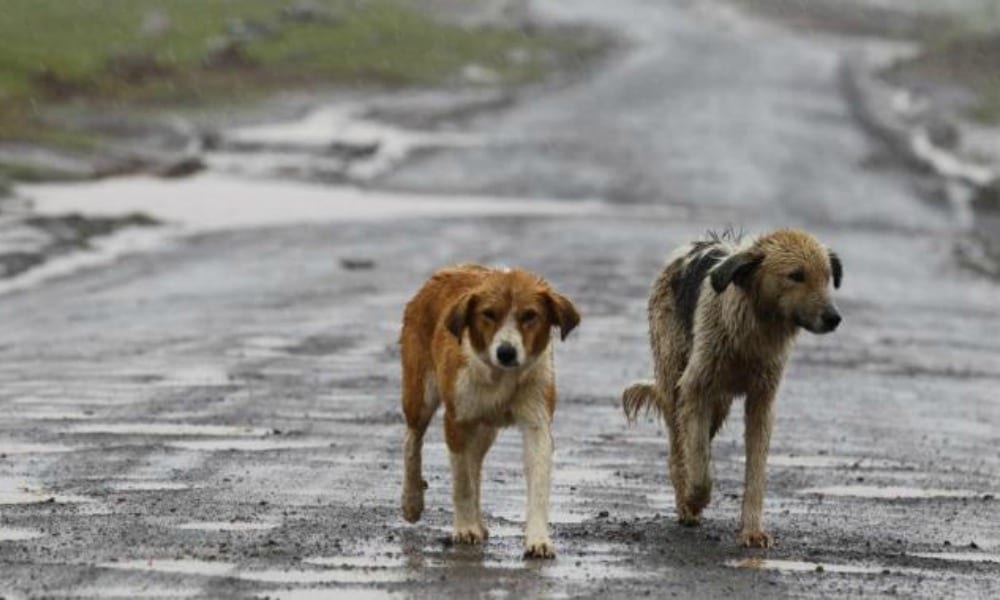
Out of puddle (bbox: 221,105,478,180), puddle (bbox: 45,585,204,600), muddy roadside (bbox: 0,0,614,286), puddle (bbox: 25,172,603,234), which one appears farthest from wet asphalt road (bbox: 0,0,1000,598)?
puddle (bbox: 221,105,478,180)

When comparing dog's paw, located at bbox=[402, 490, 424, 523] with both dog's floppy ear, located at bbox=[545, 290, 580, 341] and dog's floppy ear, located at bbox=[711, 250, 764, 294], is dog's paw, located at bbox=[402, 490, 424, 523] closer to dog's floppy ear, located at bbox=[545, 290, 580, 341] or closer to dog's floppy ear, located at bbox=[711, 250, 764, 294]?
dog's floppy ear, located at bbox=[545, 290, 580, 341]

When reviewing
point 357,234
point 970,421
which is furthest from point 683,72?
point 970,421

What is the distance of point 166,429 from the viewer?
45.1 feet

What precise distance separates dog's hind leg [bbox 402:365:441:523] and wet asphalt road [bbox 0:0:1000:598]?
13cm

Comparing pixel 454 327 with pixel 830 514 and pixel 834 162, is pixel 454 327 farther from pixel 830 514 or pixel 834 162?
pixel 834 162

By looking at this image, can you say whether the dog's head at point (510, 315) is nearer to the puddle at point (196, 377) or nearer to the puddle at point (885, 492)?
the puddle at point (885, 492)

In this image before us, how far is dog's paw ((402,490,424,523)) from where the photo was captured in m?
10.6

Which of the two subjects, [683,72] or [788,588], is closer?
[788,588]

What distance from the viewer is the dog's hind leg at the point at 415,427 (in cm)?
1064

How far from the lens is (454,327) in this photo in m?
9.84

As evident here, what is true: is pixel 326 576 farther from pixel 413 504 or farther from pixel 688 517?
pixel 688 517

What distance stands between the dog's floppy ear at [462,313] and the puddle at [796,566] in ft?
4.95

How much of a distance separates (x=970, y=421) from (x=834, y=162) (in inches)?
1030

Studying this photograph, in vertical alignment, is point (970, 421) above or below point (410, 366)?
below
